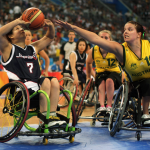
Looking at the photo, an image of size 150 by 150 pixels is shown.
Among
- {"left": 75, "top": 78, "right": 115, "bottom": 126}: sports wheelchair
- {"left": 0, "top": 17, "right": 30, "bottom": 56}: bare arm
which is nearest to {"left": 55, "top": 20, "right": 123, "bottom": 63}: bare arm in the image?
{"left": 0, "top": 17, "right": 30, "bottom": 56}: bare arm

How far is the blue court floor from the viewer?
7.90ft

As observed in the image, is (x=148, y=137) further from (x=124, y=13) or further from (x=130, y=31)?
(x=124, y=13)

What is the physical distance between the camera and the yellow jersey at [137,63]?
2.74m

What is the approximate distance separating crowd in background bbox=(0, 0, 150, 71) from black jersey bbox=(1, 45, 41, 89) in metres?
9.40

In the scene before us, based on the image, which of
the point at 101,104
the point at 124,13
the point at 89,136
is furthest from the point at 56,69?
the point at 124,13

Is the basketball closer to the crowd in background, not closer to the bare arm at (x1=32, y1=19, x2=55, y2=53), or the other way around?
the bare arm at (x1=32, y1=19, x2=55, y2=53)

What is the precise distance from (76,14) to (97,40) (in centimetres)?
1715

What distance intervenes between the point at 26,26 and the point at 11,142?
3.91 ft

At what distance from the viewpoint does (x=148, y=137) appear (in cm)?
289

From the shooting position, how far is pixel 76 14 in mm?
19266

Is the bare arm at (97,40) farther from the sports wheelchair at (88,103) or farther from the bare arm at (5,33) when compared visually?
the sports wheelchair at (88,103)

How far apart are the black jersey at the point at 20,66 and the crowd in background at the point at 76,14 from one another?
9402 mm

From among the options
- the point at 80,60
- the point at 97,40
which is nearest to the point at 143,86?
the point at 97,40

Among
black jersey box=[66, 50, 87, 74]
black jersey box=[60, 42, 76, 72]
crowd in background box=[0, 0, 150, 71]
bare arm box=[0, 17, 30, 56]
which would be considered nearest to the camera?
bare arm box=[0, 17, 30, 56]
